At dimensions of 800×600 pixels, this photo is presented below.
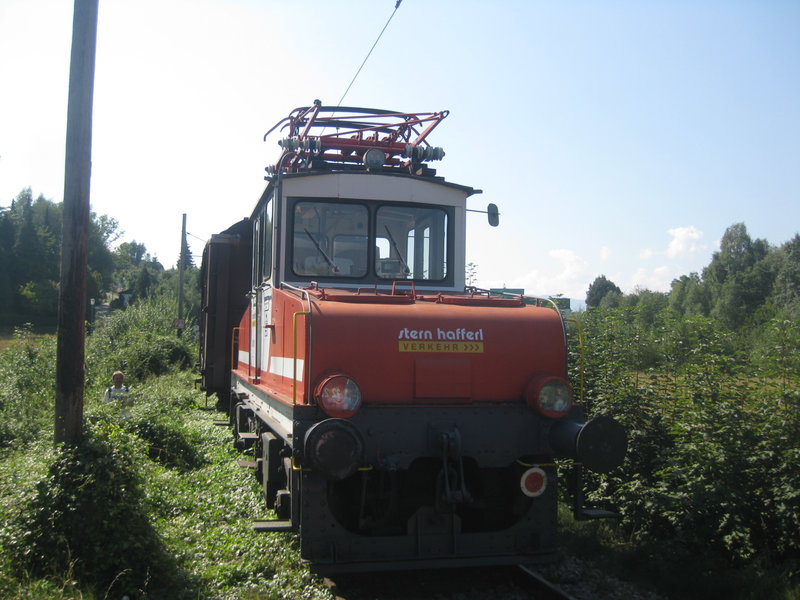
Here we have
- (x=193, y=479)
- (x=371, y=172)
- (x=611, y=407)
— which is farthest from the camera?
(x=193, y=479)

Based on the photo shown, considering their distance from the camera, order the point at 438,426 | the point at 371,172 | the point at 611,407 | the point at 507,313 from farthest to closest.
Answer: the point at 611,407, the point at 371,172, the point at 507,313, the point at 438,426

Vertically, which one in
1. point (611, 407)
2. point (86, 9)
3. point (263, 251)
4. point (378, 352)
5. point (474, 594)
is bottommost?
point (474, 594)

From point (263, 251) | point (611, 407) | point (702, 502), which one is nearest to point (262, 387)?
point (263, 251)

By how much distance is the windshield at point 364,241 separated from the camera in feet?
22.1

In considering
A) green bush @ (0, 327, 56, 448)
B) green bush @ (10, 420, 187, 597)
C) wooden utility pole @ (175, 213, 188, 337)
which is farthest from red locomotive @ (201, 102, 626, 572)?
wooden utility pole @ (175, 213, 188, 337)

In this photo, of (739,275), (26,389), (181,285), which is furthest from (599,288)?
(26,389)

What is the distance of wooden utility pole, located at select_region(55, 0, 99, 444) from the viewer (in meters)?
5.95

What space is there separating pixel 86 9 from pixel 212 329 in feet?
20.0

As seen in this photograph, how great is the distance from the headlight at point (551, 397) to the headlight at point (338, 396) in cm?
144

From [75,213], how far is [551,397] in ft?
14.2

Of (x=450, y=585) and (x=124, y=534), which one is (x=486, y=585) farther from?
(x=124, y=534)

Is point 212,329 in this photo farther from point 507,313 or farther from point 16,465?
point 507,313

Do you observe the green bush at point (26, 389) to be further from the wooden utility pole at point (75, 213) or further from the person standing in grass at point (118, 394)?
the wooden utility pole at point (75, 213)

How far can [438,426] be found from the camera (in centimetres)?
528
